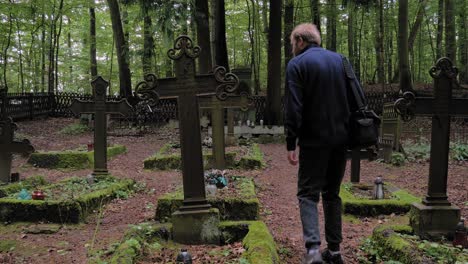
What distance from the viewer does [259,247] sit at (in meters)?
3.25

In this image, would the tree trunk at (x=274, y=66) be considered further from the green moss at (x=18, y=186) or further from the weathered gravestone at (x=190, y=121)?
the weathered gravestone at (x=190, y=121)

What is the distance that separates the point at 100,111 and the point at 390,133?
7979mm

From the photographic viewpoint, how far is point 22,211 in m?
5.23

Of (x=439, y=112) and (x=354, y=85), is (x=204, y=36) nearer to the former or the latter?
(x=439, y=112)

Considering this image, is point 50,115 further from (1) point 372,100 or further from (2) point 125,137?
(1) point 372,100

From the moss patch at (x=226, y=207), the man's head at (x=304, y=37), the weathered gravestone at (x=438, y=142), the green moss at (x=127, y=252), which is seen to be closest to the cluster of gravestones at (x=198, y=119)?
the weathered gravestone at (x=438, y=142)

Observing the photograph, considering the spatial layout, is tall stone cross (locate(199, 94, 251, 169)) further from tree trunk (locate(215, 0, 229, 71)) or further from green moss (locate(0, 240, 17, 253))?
tree trunk (locate(215, 0, 229, 71))

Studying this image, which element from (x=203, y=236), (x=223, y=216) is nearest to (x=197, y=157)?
(x=203, y=236)

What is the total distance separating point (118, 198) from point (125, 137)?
949 centimetres

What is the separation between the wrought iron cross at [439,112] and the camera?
403cm

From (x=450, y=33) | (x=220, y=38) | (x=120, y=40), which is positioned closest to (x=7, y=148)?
(x=220, y=38)

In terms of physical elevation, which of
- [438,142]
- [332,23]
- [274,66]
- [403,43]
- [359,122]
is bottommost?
[438,142]

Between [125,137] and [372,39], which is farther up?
[372,39]

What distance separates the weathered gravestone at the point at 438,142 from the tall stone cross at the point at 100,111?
5232mm
